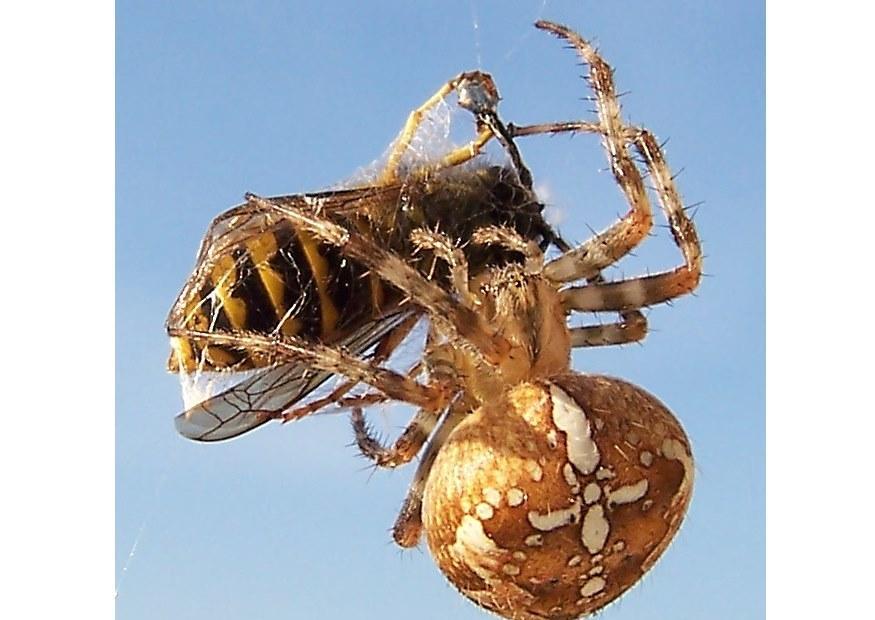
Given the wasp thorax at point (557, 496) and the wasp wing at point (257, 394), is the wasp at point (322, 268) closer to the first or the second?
the wasp wing at point (257, 394)

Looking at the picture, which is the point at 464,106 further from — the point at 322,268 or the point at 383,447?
the point at 383,447

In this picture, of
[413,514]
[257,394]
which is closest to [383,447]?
[413,514]

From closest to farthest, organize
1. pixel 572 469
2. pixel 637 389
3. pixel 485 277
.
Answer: pixel 572 469 < pixel 637 389 < pixel 485 277

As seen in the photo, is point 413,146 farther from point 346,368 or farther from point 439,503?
point 439,503

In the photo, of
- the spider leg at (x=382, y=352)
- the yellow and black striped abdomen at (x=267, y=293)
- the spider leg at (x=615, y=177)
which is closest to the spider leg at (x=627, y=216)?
the spider leg at (x=615, y=177)

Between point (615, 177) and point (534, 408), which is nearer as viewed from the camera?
point (534, 408)

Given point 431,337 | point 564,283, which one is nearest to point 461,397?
point 431,337
